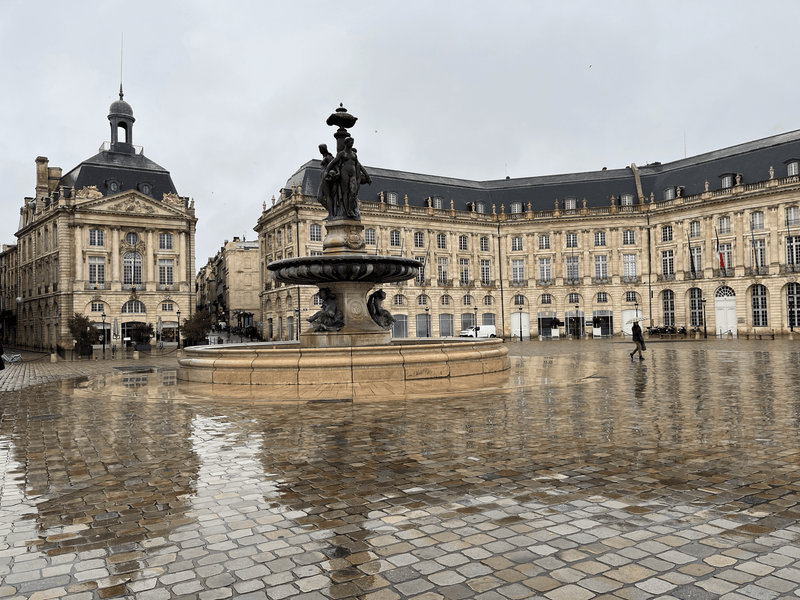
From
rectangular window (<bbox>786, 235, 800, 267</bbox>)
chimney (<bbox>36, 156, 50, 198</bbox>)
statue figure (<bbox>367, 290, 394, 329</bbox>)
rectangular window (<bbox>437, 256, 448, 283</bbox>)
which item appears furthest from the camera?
rectangular window (<bbox>437, 256, 448, 283</bbox>)

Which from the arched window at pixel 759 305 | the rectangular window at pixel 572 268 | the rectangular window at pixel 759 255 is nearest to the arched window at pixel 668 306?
the arched window at pixel 759 305

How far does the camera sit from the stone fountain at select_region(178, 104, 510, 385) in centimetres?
1271

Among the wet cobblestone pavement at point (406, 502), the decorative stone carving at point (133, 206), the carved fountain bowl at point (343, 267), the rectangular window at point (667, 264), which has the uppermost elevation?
the decorative stone carving at point (133, 206)

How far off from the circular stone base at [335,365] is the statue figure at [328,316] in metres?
3.17

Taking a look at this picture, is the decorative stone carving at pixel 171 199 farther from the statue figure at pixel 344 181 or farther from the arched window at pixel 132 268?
the statue figure at pixel 344 181

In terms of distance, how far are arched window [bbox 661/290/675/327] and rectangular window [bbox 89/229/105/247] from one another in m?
Answer: 51.6

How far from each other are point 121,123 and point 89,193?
10.2 m

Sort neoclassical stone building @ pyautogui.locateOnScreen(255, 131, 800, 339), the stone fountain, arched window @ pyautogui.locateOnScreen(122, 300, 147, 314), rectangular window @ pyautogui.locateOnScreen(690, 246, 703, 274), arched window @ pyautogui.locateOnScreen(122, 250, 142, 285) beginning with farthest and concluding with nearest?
rectangular window @ pyautogui.locateOnScreen(690, 246, 703, 274) → arched window @ pyautogui.locateOnScreen(122, 250, 142, 285) → arched window @ pyautogui.locateOnScreen(122, 300, 147, 314) → neoclassical stone building @ pyautogui.locateOnScreen(255, 131, 800, 339) → the stone fountain

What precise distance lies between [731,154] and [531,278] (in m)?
20.9

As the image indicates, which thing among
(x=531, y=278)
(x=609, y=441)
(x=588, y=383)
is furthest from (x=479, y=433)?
(x=531, y=278)

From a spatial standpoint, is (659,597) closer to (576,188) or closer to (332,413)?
(332,413)

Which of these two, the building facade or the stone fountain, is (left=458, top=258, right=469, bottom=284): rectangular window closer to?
the building facade

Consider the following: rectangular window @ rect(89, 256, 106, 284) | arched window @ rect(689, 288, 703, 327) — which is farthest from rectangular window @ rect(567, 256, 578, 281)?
rectangular window @ rect(89, 256, 106, 284)

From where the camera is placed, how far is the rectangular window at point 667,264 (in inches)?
2255
